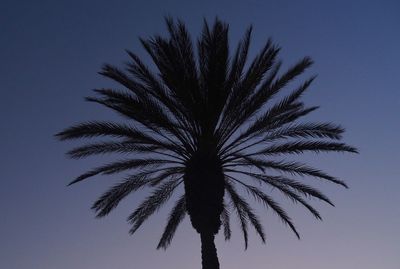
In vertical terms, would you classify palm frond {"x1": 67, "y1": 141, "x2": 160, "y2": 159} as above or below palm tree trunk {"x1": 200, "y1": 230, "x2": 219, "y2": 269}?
above

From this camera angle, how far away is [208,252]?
513 inches

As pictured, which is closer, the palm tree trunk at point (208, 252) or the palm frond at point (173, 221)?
the palm tree trunk at point (208, 252)

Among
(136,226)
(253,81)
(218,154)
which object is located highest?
(253,81)

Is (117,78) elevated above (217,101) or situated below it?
above

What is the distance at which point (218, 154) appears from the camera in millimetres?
13820

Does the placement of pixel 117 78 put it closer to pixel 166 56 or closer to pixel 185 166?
pixel 166 56

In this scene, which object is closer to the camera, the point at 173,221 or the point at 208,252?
the point at 208,252

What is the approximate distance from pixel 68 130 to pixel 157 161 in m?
2.67

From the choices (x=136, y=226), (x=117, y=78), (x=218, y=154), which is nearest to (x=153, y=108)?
(x=117, y=78)

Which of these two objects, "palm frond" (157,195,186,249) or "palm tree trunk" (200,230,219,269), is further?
"palm frond" (157,195,186,249)

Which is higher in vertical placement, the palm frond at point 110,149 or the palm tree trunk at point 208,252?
the palm frond at point 110,149

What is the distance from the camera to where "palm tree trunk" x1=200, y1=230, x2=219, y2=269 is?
12984 mm

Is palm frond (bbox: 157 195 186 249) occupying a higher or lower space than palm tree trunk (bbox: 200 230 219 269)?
A: higher

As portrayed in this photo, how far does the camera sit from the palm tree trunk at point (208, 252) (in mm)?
12984
